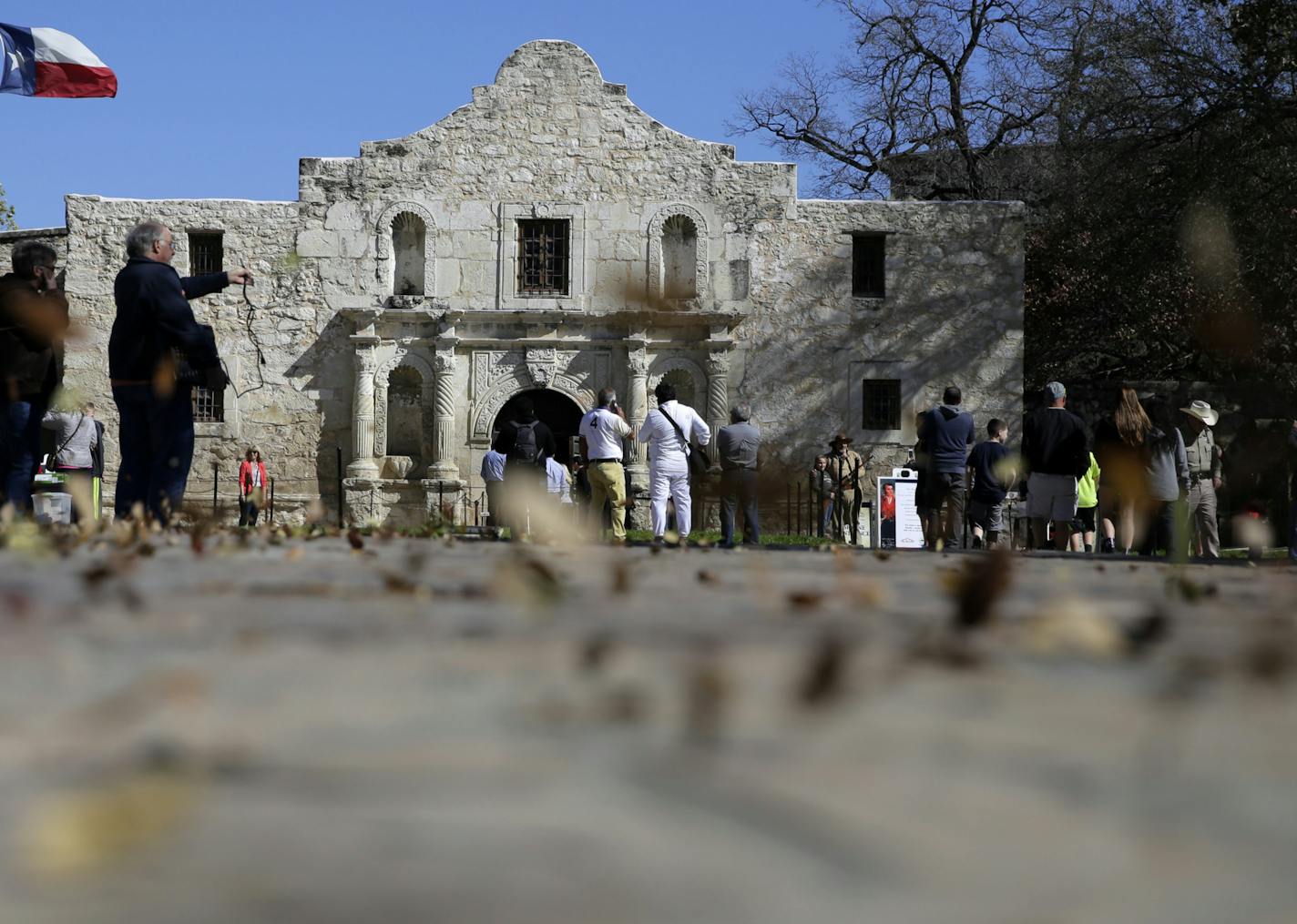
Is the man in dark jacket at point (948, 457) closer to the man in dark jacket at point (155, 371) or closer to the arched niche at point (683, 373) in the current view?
the man in dark jacket at point (155, 371)

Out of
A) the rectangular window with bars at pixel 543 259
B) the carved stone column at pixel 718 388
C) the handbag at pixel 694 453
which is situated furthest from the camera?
the rectangular window with bars at pixel 543 259

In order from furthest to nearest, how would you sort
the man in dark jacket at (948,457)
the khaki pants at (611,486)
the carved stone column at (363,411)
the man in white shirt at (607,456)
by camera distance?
1. the carved stone column at (363,411)
2. the khaki pants at (611,486)
3. the man in white shirt at (607,456)
4. the man in dark jacket at (948,457)

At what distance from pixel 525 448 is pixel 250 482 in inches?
383

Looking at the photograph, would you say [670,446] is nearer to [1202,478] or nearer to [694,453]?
[694,453]

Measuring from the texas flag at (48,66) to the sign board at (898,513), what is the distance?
34.1 ft

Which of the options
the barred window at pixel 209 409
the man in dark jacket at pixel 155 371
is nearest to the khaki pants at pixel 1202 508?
the man in dark jacket at pixel 155 371

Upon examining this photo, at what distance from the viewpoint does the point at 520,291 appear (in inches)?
960

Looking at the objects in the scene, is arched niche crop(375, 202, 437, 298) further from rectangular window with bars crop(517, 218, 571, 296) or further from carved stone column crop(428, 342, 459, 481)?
rectangular window with bars crop(517, 218, 571, 296)

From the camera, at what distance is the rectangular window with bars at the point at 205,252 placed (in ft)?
80.4

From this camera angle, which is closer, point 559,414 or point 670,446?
point 670,446

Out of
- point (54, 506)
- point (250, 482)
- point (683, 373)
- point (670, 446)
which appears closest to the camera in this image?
point (54, 506)

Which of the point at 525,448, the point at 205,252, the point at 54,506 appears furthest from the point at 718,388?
the point at 54,506

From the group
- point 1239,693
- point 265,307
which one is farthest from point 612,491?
point 265,307

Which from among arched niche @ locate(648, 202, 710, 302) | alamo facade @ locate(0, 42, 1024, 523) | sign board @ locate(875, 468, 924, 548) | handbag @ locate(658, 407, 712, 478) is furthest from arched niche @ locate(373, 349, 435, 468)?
handbag @ locate(658, 407, 712, 478)
